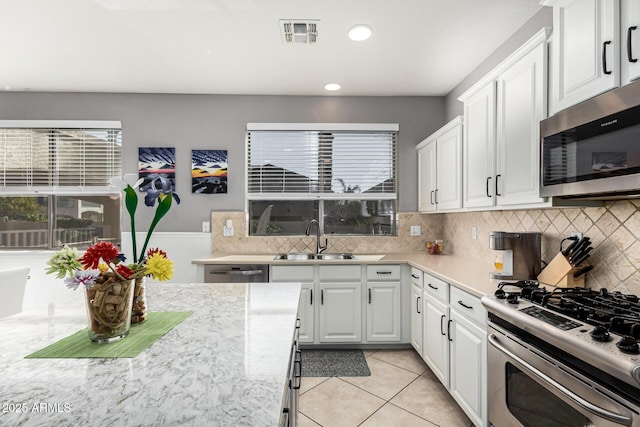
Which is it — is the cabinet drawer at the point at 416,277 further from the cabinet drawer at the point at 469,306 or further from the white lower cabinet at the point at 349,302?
the cabinet drawer at the point at 469,306

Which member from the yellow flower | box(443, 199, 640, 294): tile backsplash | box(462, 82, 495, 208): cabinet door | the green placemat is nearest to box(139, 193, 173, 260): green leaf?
the yellow flower

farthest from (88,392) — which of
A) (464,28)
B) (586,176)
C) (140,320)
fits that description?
(464,28)

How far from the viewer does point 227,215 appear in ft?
12.2

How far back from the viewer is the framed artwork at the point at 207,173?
369 centimetres

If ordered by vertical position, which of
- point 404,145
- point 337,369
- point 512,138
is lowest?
Answer: point 337,369

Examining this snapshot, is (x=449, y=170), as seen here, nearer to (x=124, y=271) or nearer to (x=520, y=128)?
(x=520, y=128)

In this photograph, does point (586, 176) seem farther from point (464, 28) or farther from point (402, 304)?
point (402, 304)

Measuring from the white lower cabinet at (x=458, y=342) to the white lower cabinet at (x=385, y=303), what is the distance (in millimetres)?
406

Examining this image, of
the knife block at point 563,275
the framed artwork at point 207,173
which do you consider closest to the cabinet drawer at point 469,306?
the knife block at point 563,275

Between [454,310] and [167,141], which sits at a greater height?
[167,141]

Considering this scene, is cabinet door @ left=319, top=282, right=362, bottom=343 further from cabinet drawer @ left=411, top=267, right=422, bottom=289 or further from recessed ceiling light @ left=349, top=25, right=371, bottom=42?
recessed ceiling light @ left=349, top=25, right=371, bottom=42

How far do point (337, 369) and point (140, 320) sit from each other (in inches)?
76.9

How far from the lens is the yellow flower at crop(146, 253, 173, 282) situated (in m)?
1.23

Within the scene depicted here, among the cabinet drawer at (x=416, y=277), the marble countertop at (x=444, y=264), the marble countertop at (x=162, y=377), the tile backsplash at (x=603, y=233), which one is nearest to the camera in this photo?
the marble countertop at (x=162, y=377)
